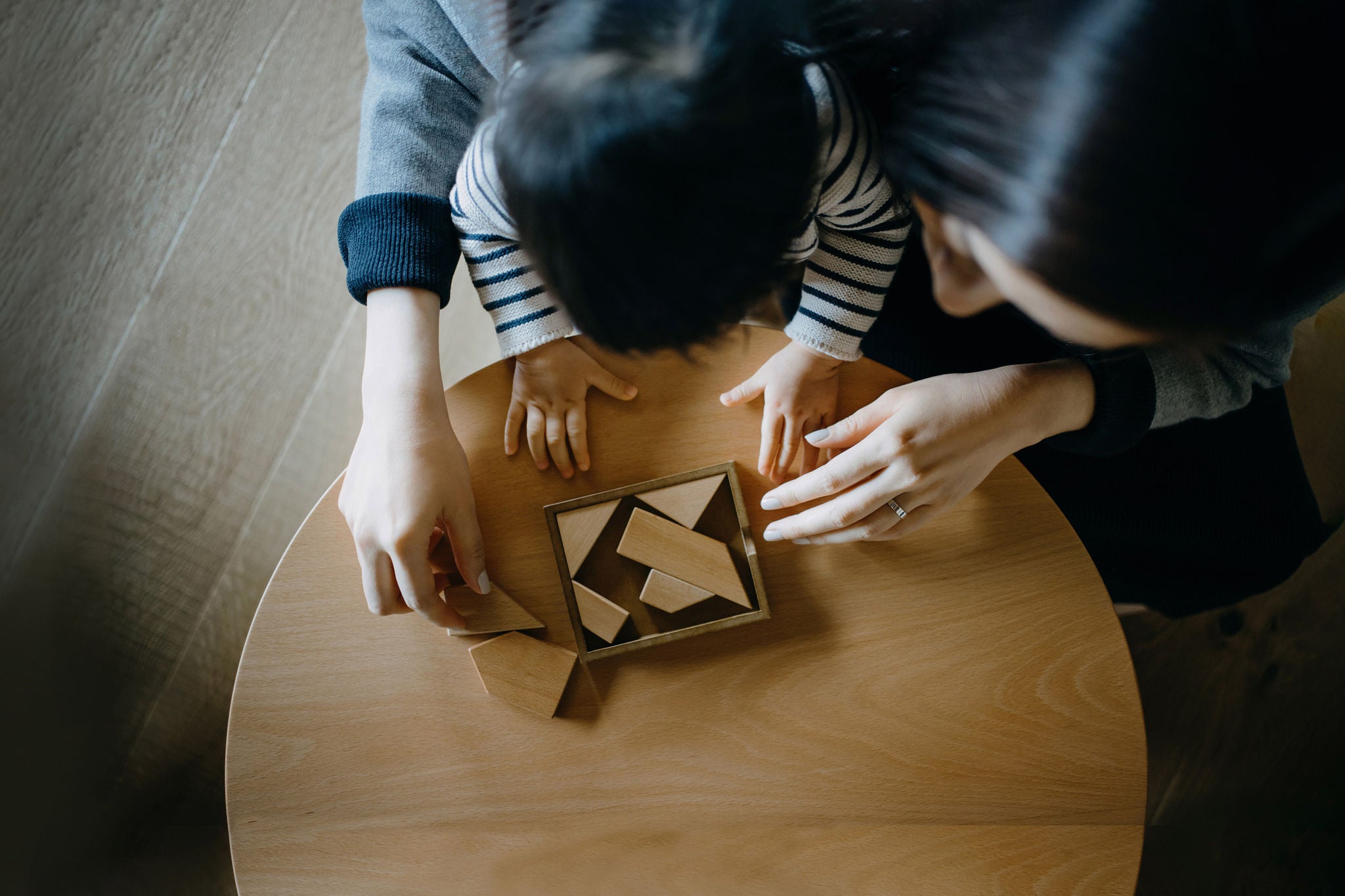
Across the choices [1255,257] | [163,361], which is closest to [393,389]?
[1255,257]

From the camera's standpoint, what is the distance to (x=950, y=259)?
1.50 ft

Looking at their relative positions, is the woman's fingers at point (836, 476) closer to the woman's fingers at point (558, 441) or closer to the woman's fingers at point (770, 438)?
the woman's fingers at point (770, 438)

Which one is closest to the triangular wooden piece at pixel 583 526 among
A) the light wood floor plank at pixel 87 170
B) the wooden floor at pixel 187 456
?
the wooden floor at pixel 187 456

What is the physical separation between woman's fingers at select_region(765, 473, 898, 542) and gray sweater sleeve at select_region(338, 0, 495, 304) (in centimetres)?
34

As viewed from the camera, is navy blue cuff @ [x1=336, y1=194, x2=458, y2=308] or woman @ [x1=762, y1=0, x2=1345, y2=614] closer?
woman @ [x1=762, y1=0, x2=1345, y2=614]

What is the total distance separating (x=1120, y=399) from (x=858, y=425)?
0.66 feet

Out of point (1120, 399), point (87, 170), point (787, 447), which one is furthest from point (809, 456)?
point (87, 170)

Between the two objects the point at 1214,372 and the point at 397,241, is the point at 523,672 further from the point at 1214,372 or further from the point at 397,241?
the point at 1214,372

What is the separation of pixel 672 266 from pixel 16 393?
44.2 inches

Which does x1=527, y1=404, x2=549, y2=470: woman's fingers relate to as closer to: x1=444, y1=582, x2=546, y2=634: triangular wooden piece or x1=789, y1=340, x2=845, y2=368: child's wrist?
x1=444, y1=582, x2=546, y2=634: triangular wooden piece

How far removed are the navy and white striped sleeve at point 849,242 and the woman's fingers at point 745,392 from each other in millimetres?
46

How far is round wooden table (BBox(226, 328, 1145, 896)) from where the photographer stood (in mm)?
542

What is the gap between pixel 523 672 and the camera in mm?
553

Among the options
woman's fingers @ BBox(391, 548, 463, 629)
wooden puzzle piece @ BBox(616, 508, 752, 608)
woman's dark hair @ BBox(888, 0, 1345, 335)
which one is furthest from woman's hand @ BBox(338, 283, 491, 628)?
woman's dark hair @ BBox(888, 0, 1345, 335)
